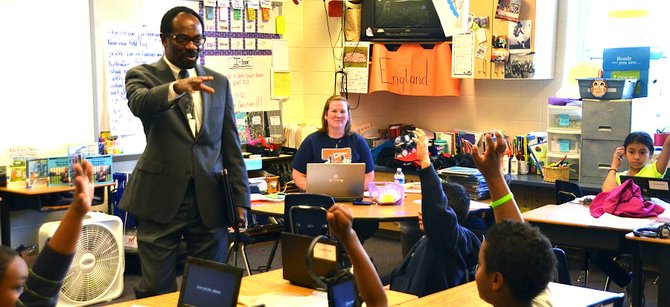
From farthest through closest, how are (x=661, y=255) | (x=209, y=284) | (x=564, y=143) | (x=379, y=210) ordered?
(x=564, y=143) < (x=379, y=210) < (x=661, y=255) < (x=209, y=284)

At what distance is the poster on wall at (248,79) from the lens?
7391mm

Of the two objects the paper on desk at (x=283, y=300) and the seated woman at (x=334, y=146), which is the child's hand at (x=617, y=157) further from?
the paper on desk at (x=283, y=300)

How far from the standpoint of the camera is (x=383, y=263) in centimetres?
698

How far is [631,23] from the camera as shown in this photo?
6.99 m

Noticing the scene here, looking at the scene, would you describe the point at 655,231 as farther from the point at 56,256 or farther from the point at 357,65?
the point at 357,65

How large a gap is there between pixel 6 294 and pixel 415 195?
397cm

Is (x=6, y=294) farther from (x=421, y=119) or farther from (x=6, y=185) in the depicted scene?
(x=421, y=119)

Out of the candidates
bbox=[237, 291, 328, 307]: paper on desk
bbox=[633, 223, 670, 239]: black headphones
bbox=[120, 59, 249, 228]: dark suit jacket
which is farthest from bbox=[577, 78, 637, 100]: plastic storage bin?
bbox=[237, 291, 328, 307]: paper on desk

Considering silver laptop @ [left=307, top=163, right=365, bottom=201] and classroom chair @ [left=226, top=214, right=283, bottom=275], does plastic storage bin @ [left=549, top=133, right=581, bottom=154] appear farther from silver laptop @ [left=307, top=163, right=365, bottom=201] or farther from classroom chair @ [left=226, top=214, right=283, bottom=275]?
classroom chair @ [left=226, top=214, right=283, bottom=275]

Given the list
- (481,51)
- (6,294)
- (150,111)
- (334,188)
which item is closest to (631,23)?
(481,51)

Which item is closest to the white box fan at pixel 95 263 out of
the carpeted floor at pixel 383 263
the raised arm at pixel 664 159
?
the carpeted floor at pixel 383 263

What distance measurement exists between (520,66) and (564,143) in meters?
0.71

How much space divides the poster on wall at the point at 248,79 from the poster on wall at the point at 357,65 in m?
0.68

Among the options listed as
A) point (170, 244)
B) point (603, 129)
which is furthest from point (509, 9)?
point (170, 244)
